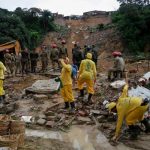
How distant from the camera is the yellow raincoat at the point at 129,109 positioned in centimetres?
923

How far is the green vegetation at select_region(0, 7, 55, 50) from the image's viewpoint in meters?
32.0

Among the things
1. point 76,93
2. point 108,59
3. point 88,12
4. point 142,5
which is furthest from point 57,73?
point 88,12

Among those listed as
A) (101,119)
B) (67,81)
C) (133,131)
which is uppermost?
(67,81)

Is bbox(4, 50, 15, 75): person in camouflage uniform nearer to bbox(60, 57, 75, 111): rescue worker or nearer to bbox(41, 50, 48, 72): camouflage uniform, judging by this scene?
bbox(41, 50, 48, 72): camouflage uniform

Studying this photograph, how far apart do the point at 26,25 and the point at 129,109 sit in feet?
113

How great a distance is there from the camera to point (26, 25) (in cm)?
4256

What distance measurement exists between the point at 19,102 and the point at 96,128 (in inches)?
160

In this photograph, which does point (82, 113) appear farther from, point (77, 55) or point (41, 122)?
point (77, 55)

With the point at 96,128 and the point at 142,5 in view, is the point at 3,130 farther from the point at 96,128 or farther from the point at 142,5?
the point at 142,5

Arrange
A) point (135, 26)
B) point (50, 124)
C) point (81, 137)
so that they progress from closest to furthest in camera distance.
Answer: point (81, 137) → point (50, 124) → point (135, 26)

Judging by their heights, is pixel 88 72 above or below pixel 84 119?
above

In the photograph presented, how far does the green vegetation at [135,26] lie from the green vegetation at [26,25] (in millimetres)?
7996

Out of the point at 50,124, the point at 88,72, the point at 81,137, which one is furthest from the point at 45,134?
the point at 88,72

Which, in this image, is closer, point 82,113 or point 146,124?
point 146,124
